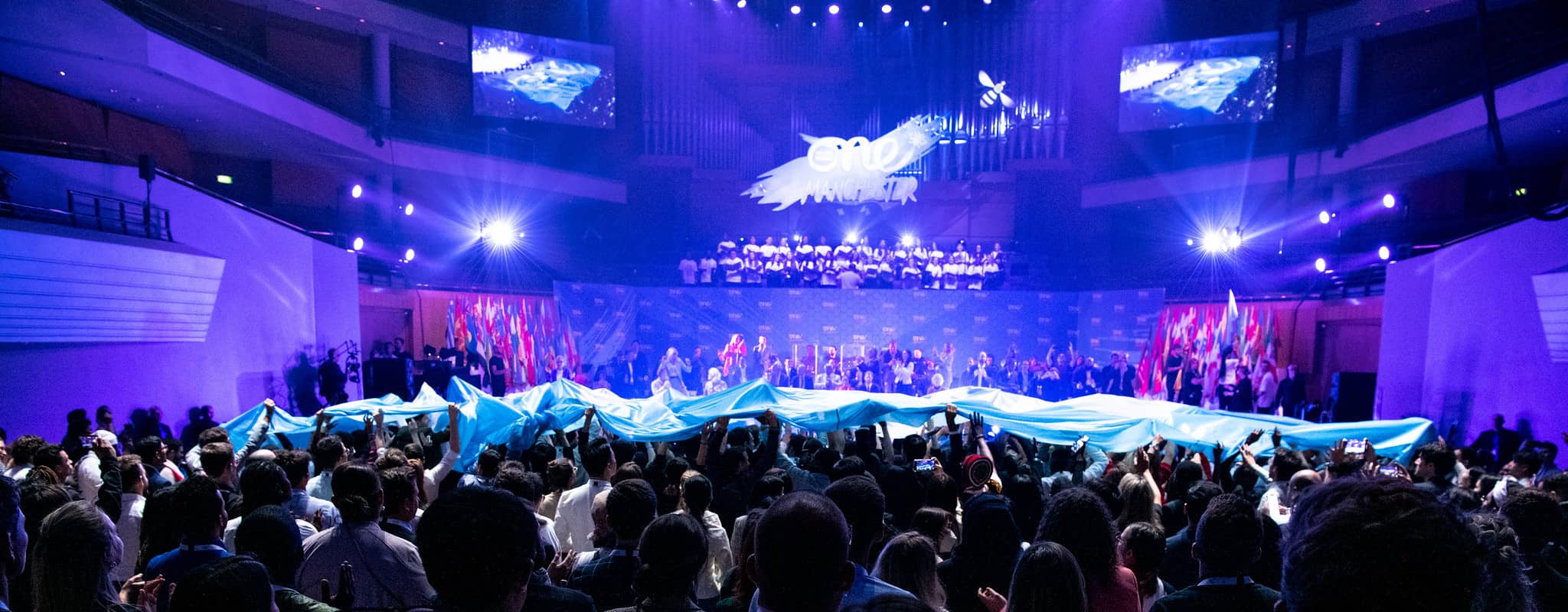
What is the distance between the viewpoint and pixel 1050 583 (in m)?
2.00

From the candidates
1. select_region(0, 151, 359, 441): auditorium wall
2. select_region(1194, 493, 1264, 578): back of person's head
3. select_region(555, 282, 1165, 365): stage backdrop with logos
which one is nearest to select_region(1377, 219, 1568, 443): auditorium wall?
select_region(555, 282, 1165, 365): stage backdrop with logos

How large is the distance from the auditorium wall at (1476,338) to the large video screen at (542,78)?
17.3m

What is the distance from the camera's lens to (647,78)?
22500mm

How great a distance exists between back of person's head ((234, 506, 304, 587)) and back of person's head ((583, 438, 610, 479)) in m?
1.81

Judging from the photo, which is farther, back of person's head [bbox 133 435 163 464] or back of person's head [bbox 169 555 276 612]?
back of person's head [bbox 133 435 163 464]

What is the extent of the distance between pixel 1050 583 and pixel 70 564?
2641 millimetres

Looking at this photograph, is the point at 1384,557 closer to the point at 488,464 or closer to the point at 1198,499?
the point at 1198,499

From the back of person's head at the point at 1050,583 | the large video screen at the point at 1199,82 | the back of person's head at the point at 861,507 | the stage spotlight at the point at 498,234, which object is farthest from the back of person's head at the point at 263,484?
the large video screen at the point at 1199,82

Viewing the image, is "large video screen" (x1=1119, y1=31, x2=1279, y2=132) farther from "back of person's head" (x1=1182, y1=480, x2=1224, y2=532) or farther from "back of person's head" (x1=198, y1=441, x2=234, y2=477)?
"back of person's head" (x1=198, y1=441, x2=234, y2=477)

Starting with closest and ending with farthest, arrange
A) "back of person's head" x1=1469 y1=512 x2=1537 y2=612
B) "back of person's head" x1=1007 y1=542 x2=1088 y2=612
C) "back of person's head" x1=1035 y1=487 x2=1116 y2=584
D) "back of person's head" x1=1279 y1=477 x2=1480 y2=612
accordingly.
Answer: "back of person's head" x1=1279 y1=477 x2=1480 y2=612 → "back of person's head" x1=1469 y1=512 x2=1537 y2=612 → "back of person's head" x1=1007 y1=542 x2=1088 y2=612 → "back of person's head" x1=1035 y1=487 x2=1116 y2=584

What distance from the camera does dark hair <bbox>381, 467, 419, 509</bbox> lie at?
118 inches

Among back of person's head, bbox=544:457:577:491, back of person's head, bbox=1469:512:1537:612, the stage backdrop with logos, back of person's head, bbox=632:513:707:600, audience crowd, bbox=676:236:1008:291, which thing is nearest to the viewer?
back of person's head, bbox=1469:512:1537:612

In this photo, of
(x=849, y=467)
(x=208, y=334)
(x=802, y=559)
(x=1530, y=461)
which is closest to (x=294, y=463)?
(x=849, y=467)

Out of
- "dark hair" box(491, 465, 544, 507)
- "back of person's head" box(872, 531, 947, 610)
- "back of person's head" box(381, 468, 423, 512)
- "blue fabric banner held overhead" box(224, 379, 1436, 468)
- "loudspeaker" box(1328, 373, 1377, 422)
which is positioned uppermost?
"back of person's head" box(381, 468, 423, 512)
